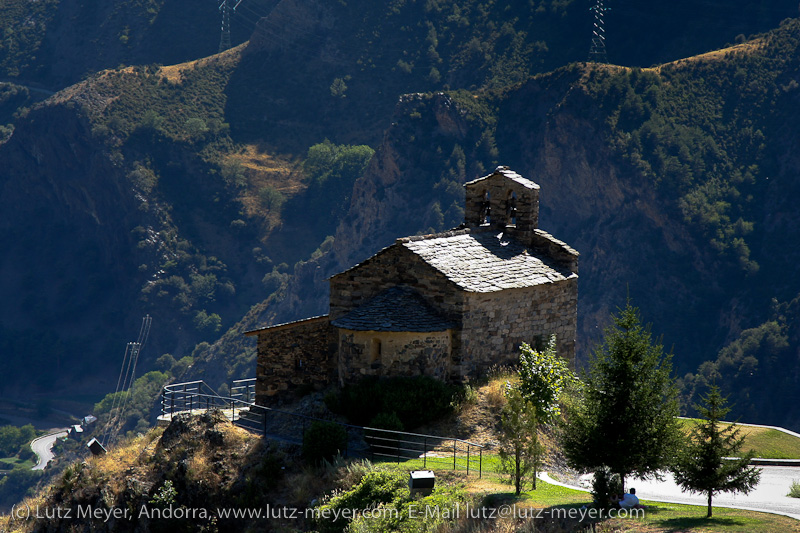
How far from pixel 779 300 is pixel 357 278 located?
92783 mm

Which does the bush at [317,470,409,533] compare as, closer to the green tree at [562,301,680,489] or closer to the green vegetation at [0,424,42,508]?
the green tree at [562,301,680,489]

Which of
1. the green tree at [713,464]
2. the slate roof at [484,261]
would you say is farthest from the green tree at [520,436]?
the slate roof at [484,261]

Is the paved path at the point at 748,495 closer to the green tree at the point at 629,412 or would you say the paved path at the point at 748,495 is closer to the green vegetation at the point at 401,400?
the green tree at the point at 629,412

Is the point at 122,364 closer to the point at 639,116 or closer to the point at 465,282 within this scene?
the point at 639,116

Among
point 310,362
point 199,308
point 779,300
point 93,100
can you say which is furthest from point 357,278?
point 93,100

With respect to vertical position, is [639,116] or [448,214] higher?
[639,116]

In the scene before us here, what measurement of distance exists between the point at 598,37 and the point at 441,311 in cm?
13557

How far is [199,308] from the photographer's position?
16975 centimetres

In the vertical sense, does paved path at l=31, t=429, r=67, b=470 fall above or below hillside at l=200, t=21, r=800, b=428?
below

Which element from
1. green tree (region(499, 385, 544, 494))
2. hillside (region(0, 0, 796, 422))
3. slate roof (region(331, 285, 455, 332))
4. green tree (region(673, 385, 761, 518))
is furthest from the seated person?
hillside (region(0, 0, 796, 422))

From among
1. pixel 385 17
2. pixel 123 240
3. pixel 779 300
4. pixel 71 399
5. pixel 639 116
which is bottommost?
pixel 71 399

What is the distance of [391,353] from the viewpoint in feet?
114

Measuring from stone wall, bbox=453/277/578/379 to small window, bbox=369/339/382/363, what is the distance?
2816mm

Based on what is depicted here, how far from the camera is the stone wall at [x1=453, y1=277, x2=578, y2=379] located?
36.2 m
